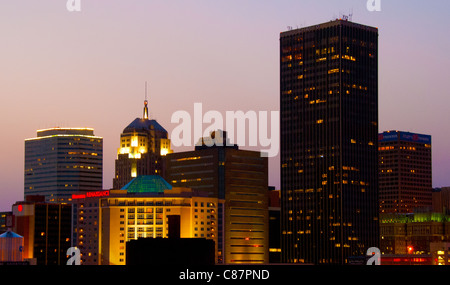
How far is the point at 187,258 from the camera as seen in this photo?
166125mm
